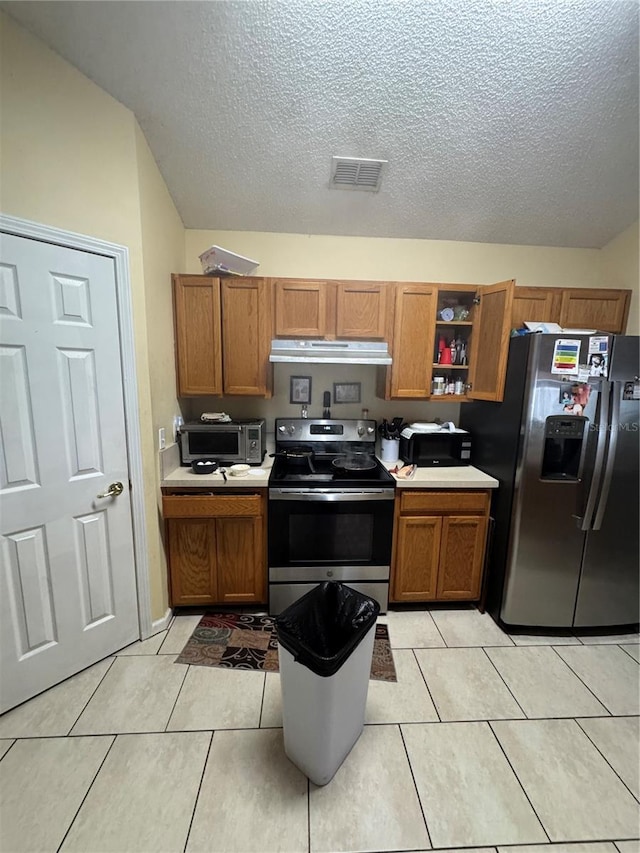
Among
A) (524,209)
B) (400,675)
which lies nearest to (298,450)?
(400,675)

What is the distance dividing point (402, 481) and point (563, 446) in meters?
0.98

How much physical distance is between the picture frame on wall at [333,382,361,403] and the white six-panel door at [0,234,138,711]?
4.95ft

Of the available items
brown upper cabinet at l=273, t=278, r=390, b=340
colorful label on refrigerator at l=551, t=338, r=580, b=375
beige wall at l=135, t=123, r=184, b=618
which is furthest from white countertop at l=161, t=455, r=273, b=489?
colorful label on refrigerator at l=551, t=338, r=580, b=375

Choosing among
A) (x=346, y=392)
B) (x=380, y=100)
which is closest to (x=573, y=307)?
(x=346, y=392)

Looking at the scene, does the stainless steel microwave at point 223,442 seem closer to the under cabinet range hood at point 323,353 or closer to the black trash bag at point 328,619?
the under cabinet range hood at point 323,353

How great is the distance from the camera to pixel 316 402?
261cm

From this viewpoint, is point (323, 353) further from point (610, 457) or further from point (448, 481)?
point (610, 457)

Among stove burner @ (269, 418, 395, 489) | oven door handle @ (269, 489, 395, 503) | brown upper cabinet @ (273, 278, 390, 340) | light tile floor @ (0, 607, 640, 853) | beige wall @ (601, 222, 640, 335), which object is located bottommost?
light tile floor @ (0, 607, 640, 853)

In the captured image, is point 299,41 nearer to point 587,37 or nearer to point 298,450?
point 587,37

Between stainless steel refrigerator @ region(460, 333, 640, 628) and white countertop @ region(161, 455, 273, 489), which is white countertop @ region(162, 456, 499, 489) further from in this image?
stainless steel refrigerator @ region(460, 333, 640, 628)

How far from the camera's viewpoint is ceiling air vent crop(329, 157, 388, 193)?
189 centimetres

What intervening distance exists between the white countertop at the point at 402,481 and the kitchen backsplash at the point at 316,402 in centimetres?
54

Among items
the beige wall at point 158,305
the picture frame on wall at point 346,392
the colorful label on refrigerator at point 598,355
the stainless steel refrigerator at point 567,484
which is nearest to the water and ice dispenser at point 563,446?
the stainless steel refrigerator at point 567,484

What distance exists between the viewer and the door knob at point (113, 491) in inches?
65.9
